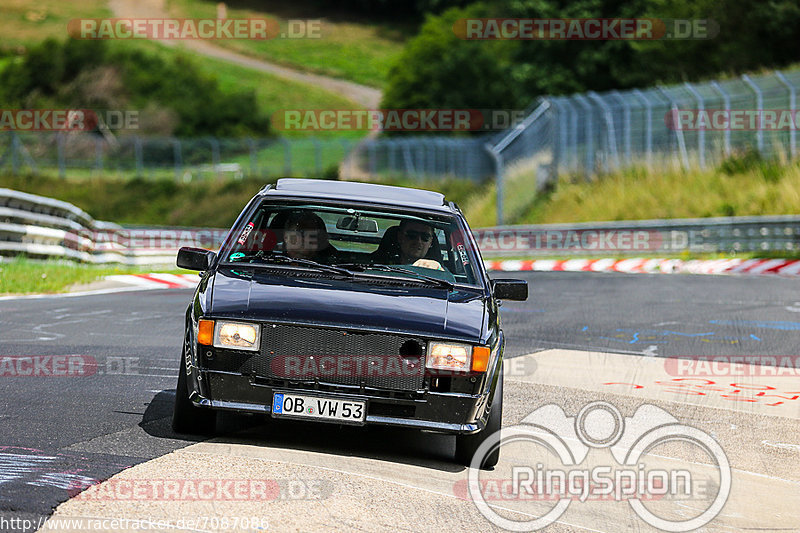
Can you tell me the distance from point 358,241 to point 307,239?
0.55m

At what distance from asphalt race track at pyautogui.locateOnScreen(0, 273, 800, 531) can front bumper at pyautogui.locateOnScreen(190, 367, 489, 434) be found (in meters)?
0.24

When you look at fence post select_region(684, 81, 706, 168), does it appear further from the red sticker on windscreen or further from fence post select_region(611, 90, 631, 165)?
the red sticker on windscreen

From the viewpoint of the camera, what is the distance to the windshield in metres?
7.35

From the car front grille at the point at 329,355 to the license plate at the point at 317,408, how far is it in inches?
3.6

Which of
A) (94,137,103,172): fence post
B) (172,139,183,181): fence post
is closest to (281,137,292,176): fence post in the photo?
(172,139,183,181): fence post

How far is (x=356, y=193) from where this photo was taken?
25.7 ft

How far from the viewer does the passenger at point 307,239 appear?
7.41 metres

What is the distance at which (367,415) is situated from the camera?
638cm

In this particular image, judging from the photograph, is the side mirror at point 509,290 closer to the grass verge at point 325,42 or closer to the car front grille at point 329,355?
the car front grille at point 329,355

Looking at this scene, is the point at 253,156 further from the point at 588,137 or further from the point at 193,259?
the point at 193,259

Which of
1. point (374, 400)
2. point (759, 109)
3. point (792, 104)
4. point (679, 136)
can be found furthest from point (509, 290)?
point (679, 136)

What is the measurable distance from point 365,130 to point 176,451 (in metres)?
82.3

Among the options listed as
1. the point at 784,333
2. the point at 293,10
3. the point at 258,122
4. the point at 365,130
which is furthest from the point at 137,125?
the point at 784,333

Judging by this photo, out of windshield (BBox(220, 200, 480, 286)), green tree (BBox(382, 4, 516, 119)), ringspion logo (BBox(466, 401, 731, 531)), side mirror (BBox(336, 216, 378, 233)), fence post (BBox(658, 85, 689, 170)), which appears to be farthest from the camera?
green tree (BBox(382, 4, 516, 119))
